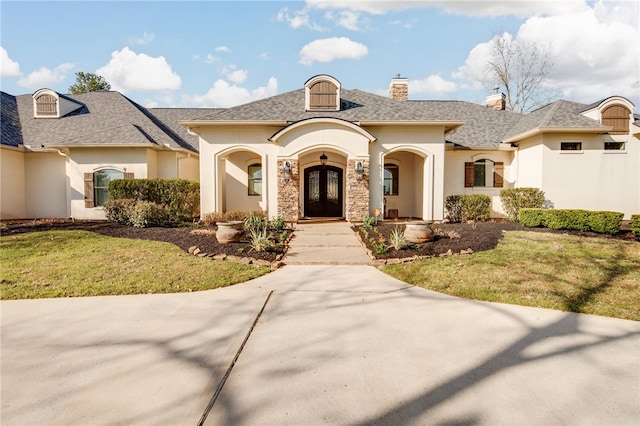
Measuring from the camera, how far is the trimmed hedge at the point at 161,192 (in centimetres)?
1291

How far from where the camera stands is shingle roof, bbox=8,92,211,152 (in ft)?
47.4

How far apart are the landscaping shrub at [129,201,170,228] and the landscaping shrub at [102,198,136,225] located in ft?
0.95

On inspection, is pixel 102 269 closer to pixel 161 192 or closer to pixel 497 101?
pixel 161 192

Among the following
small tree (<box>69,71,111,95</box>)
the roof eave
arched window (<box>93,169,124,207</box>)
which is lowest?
arched window (<box>93,169,124,207</box>)

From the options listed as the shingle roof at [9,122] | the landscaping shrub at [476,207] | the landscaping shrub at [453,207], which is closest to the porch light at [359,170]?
the landscaping shrub at [453,207]

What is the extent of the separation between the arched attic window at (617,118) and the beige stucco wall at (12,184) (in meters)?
25.2

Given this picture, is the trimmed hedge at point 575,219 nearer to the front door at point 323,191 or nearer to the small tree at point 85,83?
the front door at point 323,191

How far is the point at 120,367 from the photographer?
10.3 ft

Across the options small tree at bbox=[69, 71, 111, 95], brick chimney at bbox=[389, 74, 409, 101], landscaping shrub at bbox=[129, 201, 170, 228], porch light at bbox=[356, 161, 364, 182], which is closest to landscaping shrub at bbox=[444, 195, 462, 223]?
porch light at bbox=[356, 161, 364, 182]

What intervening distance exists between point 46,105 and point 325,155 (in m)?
14.6

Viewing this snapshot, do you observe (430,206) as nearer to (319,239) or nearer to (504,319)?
(319,239)

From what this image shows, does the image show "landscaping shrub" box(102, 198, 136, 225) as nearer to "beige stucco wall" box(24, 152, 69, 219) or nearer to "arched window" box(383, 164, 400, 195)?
"beige stucco wall" box(24, 152, 69, 219)

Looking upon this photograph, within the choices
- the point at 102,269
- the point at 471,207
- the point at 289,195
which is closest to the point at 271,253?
the point at 102,269

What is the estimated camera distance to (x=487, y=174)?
52.4ft
